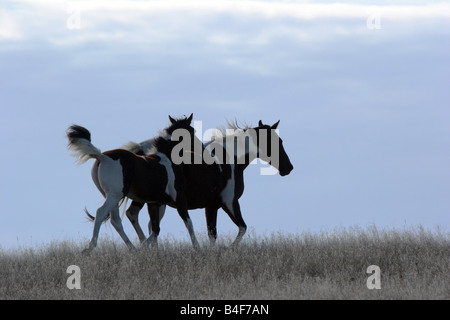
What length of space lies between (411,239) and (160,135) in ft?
16.0

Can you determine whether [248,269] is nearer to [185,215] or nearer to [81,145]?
[185,215]

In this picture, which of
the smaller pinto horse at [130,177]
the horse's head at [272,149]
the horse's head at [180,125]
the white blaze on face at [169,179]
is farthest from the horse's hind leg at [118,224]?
the horse's head at [272,149]

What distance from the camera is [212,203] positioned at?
12680mm

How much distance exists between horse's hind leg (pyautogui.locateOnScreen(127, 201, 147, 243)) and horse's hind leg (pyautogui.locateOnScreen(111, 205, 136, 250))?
95cm

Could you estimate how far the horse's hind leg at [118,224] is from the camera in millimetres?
11133

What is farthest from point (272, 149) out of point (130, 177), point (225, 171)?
point (130, 177)

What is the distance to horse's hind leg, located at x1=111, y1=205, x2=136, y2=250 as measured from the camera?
11.1 meters

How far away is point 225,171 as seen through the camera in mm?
12695

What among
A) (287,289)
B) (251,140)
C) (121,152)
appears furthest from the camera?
(251,140)

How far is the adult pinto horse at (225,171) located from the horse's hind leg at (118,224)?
25.6 inches

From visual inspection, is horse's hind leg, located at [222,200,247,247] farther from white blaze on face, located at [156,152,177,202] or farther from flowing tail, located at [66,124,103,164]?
flowing tail, located at [66,124,103,164]

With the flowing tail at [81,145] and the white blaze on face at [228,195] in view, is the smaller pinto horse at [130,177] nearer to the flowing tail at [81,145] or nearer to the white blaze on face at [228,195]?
the flowing tail at [81,145]
